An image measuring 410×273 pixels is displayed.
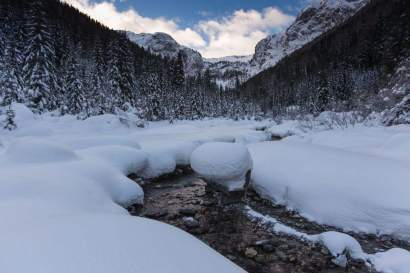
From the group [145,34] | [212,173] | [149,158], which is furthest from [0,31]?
[145,34]

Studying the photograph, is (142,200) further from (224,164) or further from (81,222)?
(81,222)

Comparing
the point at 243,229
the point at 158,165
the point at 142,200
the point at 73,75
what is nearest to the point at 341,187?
the point at 243,229

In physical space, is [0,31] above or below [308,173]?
above

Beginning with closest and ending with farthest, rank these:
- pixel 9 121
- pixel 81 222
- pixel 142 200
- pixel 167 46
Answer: pixel 81 222
pixel 142 200
pixel 9 121
pixel 167 46

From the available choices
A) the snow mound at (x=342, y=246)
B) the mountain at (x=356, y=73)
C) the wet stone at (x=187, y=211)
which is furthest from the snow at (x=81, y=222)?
the mountain at (x=356, y=73)

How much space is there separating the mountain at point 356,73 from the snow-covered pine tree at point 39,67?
2679cm

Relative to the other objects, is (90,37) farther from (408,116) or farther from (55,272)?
(55,272)

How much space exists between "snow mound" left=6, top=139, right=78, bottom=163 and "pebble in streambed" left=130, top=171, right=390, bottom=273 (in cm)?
273

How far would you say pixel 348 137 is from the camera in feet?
40.2

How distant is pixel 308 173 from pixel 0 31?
40.5 meters

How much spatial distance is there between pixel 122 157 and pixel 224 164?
384 cm

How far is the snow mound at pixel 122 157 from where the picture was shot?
8.76 meters

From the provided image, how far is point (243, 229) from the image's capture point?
22.0 ft

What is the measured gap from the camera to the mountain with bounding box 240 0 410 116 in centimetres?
1805
